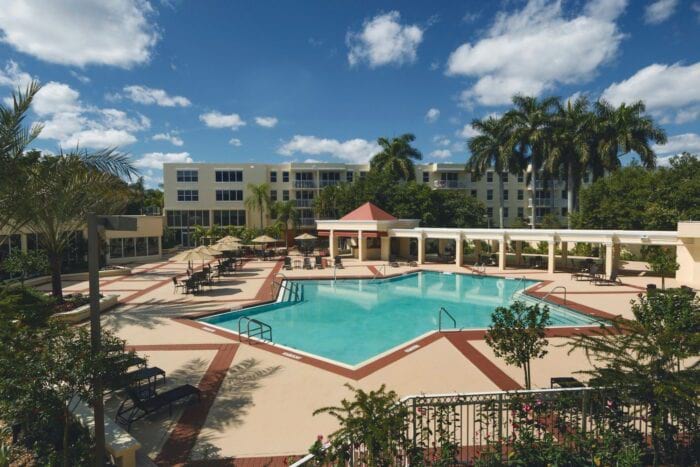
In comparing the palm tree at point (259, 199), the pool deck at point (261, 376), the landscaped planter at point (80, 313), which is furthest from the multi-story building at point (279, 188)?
the pool deck at point (261, 376)

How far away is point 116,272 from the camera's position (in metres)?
26.9

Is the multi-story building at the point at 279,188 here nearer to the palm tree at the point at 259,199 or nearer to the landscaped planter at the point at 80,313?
the palm tree at the point at 259,199

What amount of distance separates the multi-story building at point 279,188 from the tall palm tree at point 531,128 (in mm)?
6832

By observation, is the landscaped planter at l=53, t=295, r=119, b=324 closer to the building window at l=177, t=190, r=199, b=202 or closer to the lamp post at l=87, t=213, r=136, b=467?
the lamp post at l=87, t=213, r=136, b=467

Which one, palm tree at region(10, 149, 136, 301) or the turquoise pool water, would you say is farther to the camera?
the turquoise pool water

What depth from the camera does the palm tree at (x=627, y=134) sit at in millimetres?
34969

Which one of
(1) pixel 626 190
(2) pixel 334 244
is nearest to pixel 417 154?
(2) pixel 334 244

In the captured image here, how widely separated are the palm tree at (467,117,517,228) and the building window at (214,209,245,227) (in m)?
29.4

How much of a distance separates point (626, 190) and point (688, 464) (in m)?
32.3

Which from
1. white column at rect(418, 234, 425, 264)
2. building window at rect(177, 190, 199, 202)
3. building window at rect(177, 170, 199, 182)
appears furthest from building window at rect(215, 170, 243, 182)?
white column at rect(418, 234, 425, 264)

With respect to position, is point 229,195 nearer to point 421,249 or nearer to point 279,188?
point 279,188

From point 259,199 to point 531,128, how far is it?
30.5 metres

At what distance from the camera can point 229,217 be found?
164 ft

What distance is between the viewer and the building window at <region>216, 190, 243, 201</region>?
49.4m
